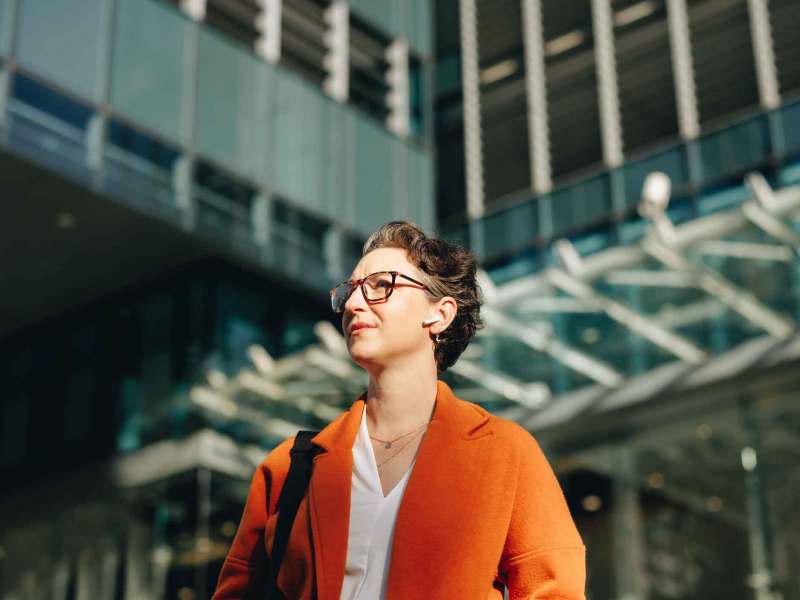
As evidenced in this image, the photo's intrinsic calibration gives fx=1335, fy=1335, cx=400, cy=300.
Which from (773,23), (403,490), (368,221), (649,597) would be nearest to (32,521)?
(368,221)

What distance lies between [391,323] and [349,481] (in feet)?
1.26

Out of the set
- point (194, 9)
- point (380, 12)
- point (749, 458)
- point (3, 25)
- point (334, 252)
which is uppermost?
point (380, 12)

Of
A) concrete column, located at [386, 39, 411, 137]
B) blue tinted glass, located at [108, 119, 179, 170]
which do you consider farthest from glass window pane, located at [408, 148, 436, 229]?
blue tinted glass, located at [108, 119, 179, 170]

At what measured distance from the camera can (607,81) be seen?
63.6ft

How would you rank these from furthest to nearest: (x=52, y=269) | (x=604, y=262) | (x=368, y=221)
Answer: (x=368, y=221)
(x=52, y=269)
(x=604, y=262)

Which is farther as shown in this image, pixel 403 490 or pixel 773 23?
pixel 773 23

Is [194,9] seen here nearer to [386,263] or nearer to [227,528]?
[227,528]

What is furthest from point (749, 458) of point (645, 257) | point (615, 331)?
point (645, 257)

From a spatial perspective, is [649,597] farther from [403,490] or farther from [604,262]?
[403,490]

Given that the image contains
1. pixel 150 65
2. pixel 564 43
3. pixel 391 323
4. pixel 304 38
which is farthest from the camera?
pixel 564 43

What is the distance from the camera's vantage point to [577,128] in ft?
63.7

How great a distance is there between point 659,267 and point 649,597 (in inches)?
141

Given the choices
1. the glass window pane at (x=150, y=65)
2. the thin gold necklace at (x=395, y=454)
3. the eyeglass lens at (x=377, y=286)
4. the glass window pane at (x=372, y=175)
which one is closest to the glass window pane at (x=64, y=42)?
the glass window pane at (x=150, y=65)

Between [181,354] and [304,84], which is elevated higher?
[304,84]
